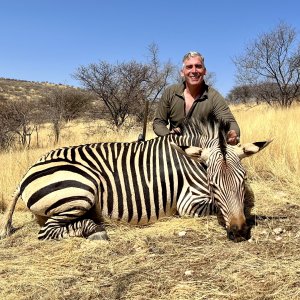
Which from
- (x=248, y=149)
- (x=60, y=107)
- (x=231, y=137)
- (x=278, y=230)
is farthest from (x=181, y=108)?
(x=60, y=107)

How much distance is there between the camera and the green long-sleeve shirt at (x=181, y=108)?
4.35m

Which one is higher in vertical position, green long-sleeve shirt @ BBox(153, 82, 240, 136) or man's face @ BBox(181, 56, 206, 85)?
man's face @ BBox(181, 56, 206, 85)

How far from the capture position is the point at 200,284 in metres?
2.25

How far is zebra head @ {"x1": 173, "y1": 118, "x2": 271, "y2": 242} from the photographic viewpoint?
→ 2.76 metres

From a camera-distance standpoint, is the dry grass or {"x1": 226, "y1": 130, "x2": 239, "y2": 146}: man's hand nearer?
the dry grass

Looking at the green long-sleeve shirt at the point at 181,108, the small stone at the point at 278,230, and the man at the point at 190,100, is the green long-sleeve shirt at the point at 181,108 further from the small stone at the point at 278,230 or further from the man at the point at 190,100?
the small stone at the point at 278,230

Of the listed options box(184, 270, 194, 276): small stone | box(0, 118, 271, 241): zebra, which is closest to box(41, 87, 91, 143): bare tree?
box(0, 118, 271, 241): zebra

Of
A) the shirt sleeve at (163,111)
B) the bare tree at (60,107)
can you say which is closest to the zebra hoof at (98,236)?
the shirt sleeve at (163,111)

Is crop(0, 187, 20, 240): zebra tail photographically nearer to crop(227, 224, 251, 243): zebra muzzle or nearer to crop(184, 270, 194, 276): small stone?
crop(184, 270, 194, 276): small stone

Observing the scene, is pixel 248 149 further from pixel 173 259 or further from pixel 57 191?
pixel 57 191

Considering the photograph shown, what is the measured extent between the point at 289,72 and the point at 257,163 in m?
12.6

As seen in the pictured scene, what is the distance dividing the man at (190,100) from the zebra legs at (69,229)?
1.41 metres

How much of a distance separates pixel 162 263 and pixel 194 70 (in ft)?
7.76

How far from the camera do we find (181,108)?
15.0 ft
